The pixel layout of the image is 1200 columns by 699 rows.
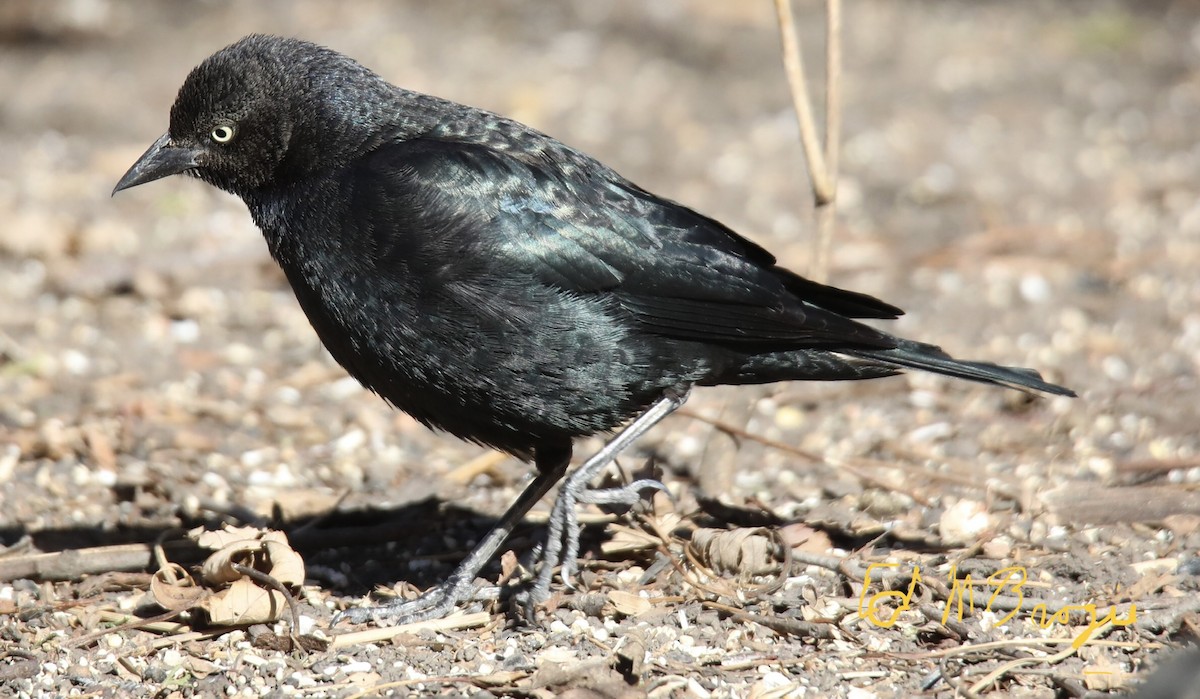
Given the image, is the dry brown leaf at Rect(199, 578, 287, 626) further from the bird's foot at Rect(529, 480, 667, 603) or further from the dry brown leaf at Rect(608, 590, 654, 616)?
the dry brown leaf at Rect(608, 590, 654, 616)

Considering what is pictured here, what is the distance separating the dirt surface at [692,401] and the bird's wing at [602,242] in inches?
26.9

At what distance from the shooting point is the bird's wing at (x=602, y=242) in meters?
3.86

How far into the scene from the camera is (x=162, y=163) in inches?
171

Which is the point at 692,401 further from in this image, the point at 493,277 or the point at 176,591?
the point at 176,591

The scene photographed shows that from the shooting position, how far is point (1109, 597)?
3.77 m

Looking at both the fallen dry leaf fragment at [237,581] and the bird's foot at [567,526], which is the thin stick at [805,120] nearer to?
the bird's foot at [567,526]

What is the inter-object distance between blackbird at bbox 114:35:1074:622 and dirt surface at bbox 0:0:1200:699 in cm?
51

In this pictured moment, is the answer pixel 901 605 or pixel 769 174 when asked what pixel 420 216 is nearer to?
pixel 901 605

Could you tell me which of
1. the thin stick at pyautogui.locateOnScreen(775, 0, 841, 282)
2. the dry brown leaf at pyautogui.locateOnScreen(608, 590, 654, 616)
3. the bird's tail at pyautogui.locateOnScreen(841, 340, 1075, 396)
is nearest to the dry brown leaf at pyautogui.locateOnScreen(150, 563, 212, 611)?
the dry brown leaf at pyautogui.locateOnScreen(608, 590, 654, 616)

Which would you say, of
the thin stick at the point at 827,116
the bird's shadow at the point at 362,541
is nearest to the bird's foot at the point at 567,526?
the bird's shadow at the point at 362,541

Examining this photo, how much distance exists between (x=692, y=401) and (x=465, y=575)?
2.12 metres

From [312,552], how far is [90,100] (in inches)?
232

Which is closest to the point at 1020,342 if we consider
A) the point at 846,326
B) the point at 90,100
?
the point at 846,326

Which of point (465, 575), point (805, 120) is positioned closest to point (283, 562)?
point (465, 575)
